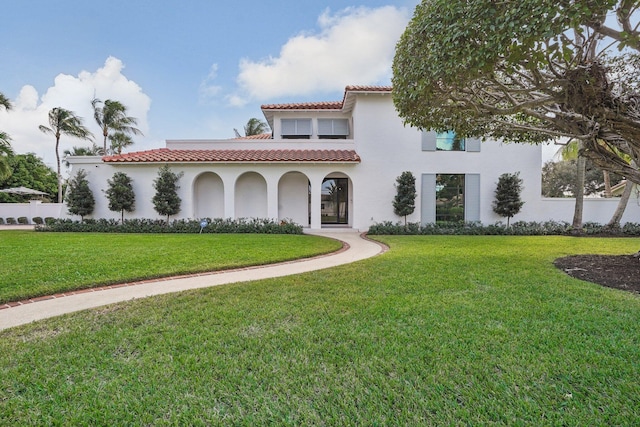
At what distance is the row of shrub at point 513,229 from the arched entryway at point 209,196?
347 inches

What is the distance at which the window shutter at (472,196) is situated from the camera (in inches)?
658

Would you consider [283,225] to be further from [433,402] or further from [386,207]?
[433,402]

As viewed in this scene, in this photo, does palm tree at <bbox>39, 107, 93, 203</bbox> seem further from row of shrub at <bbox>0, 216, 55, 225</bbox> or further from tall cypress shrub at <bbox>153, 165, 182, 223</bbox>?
tall cypress shrub at <bbox>153, 165, 182, 223</bbox>

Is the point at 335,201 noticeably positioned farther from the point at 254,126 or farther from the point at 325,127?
the point at 254,126

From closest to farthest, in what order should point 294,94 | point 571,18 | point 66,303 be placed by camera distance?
point 571,18 → point 66,303 → point 294,94

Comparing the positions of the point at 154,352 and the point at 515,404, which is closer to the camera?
the point at 515,404

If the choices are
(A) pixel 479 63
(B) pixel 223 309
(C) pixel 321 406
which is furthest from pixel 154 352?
(A) pixel 479 63

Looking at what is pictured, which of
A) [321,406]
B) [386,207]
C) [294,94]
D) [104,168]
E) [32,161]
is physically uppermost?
[294,94]

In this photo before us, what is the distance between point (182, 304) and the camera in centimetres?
473

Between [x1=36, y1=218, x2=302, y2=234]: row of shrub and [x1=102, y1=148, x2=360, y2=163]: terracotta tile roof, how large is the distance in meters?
3.22

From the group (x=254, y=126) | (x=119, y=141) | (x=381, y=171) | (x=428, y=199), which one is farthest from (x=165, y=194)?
(x=119, y=141)

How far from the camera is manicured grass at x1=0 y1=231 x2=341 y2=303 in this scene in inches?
231

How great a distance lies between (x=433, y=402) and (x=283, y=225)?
13193 millimetres

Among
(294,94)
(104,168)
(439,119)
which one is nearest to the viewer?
(439,119)
